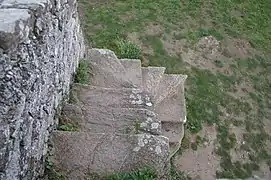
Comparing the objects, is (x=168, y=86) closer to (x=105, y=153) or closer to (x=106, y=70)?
(x=106, y=70)

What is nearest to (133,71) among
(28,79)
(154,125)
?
(154,125)

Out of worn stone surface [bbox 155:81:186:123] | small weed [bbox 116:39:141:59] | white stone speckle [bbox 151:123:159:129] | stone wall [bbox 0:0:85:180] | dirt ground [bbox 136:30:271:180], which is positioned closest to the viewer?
stone wall [bbox 0:0:85:180]

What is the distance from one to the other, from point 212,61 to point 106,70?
355cm

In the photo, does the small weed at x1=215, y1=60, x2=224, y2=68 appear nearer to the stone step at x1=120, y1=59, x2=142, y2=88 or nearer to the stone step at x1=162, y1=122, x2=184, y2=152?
the stone step at x1=120, y1=59, x2=142, y2=88

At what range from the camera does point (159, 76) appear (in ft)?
Result: 25.5

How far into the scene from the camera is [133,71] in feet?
25.0

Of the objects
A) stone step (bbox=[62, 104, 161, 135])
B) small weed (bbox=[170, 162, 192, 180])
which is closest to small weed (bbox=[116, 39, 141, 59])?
small weed (bbox=[170, 162, 192, 180])

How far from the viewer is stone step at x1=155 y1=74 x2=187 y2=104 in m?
7.48

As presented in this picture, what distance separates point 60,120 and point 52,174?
0.88 metres

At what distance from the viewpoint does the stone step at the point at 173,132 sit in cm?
706

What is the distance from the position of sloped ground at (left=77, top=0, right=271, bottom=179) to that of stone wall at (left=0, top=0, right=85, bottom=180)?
3.75 meters

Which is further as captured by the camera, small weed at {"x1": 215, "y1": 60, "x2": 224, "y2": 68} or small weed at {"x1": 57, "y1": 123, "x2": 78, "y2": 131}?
small weed at {"x1": 215, "y1": 60, "x2": 224, "y2": 68}

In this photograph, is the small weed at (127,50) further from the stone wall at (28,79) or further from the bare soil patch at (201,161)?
the stone wall at (28,79)

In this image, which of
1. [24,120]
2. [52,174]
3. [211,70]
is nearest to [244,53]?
[211,70]
